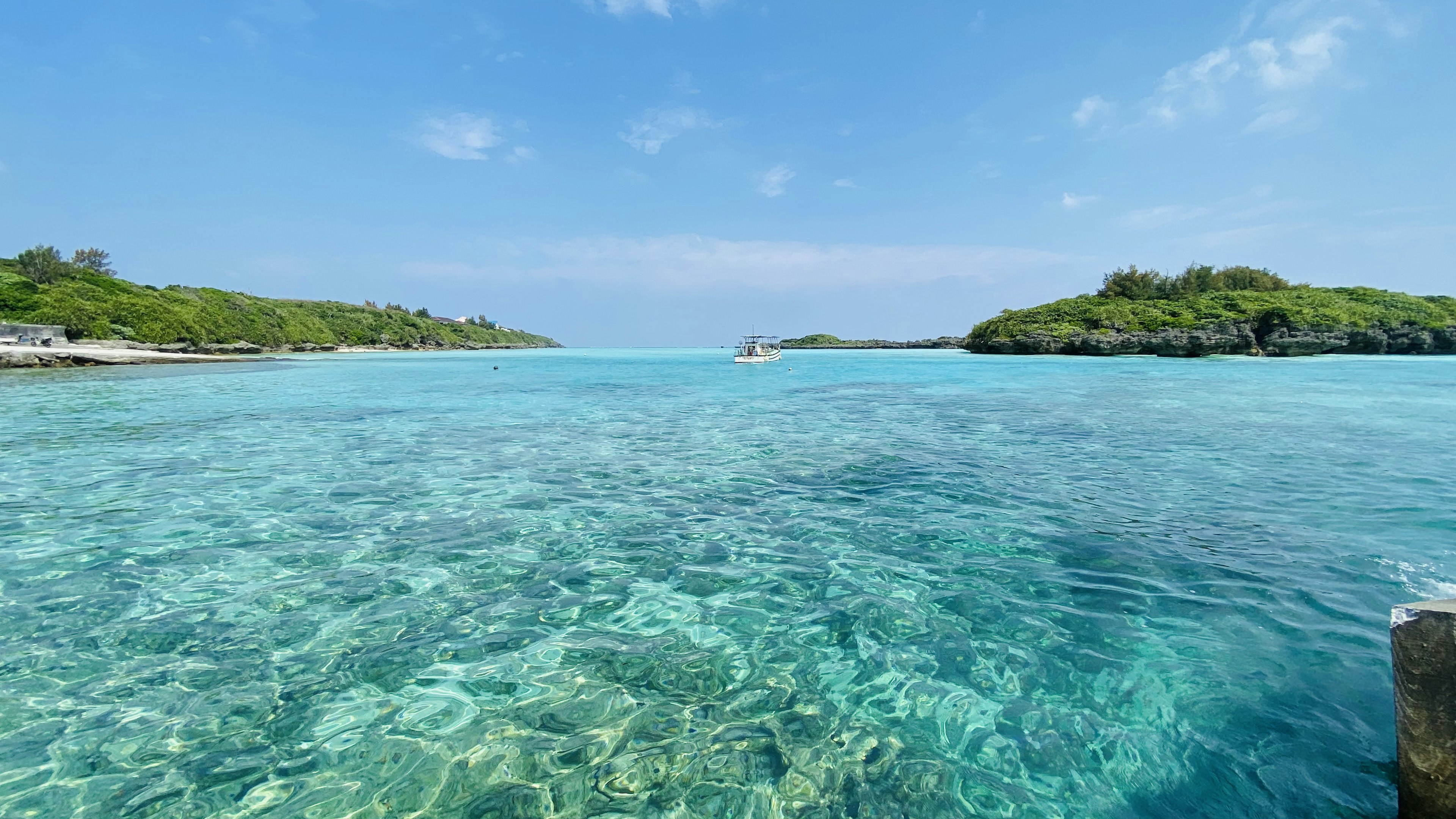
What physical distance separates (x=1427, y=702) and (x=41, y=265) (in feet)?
358

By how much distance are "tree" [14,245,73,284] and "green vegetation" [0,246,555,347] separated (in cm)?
9

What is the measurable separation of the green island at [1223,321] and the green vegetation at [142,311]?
117201mm

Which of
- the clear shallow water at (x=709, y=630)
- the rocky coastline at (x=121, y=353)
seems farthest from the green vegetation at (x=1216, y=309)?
the rocky coastline at (x=121, y=353)

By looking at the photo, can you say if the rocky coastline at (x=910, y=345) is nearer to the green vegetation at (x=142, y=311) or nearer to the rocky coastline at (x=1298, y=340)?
the rocky coastline at (x=1298, y=340)

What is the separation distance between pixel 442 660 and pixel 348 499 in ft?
20.2

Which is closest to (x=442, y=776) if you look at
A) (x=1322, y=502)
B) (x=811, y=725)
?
(x=811, y=725)

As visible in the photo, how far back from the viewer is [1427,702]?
2621 millimetres

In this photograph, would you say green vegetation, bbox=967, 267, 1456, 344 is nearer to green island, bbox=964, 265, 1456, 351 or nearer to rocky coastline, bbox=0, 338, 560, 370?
green island, bbox=964, 265, 1456, 351

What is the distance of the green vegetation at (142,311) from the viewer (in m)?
60.4

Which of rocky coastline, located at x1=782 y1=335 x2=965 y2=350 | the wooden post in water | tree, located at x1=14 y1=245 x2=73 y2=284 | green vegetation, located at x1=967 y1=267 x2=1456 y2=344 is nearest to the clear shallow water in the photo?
the wooden post in water

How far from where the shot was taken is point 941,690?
4.46m

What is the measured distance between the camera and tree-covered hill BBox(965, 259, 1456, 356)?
64.4m

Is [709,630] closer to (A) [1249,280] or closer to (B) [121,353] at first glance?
(B) [121,353]

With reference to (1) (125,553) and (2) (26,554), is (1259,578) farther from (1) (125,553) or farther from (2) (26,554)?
(2) (26,554)
